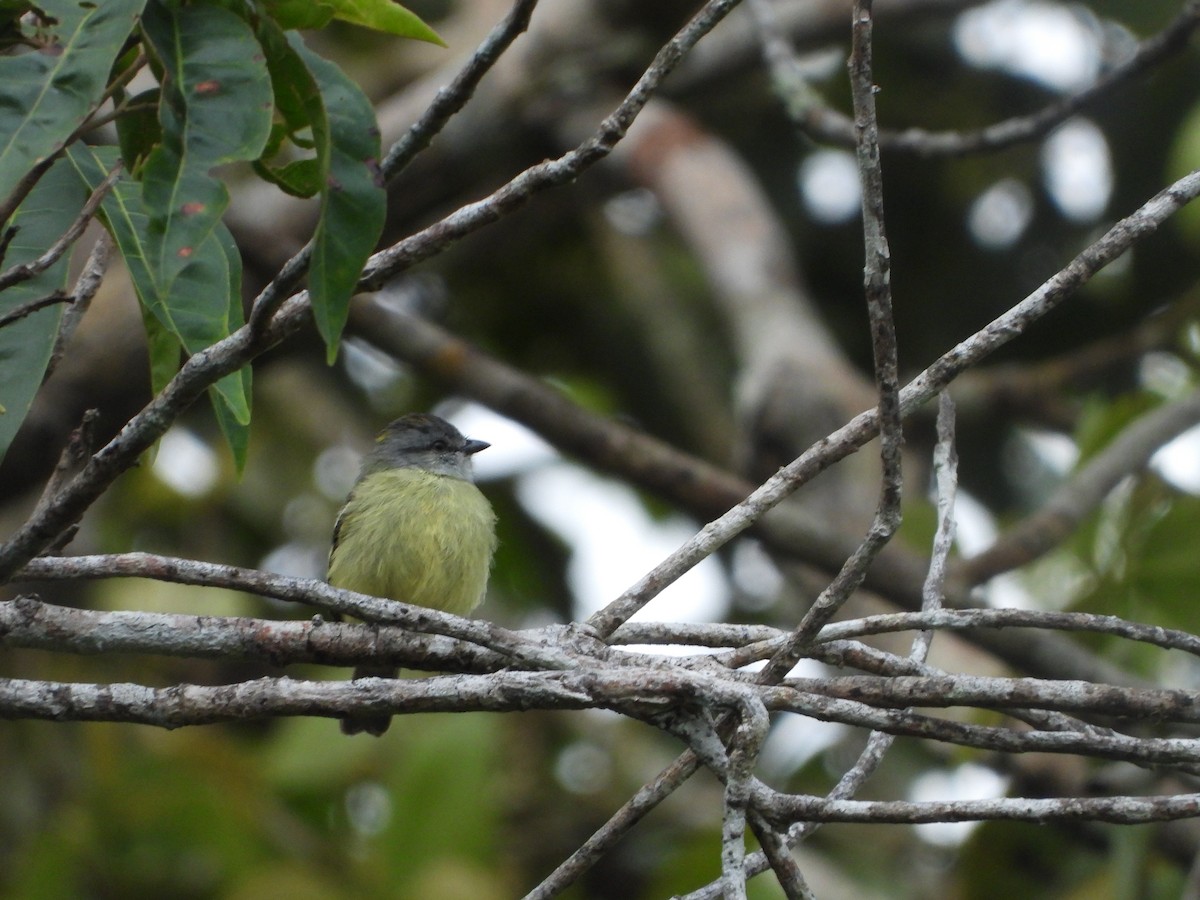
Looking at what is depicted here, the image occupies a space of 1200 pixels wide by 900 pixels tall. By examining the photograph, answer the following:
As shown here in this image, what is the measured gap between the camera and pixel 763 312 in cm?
638

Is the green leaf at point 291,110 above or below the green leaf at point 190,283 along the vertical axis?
above

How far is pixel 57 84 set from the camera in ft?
6.60

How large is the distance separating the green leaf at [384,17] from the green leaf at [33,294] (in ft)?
1.64

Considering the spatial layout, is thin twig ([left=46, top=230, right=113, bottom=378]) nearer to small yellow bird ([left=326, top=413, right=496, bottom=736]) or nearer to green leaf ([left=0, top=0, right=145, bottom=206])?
green leaf ([left=0, top=0, right=145, bottom=206])

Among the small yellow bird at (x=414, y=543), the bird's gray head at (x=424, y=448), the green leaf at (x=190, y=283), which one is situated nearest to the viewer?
the green leaf at (x=190, y=283)

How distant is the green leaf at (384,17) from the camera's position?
239 centimetres

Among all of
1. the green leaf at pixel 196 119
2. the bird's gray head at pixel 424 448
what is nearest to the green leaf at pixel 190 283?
the green leaf at pixel 196 119

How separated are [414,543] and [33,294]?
100 inches

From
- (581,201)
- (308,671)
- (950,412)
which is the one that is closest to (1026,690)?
(950,412)

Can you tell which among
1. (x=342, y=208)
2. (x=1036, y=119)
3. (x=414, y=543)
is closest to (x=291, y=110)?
(x=342, y=208)

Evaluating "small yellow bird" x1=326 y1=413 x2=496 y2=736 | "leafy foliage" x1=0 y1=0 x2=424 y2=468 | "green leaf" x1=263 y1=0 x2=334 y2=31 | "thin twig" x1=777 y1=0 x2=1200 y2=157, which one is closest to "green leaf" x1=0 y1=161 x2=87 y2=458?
"leafy foliage" x1=0 y1=0 x2=424 y2=468

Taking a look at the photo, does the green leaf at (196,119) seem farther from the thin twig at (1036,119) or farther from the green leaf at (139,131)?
the thin twig at (1036,119)

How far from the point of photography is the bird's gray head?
17.9 feet

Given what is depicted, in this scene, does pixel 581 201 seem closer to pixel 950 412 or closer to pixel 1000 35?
pixel 1000 35
